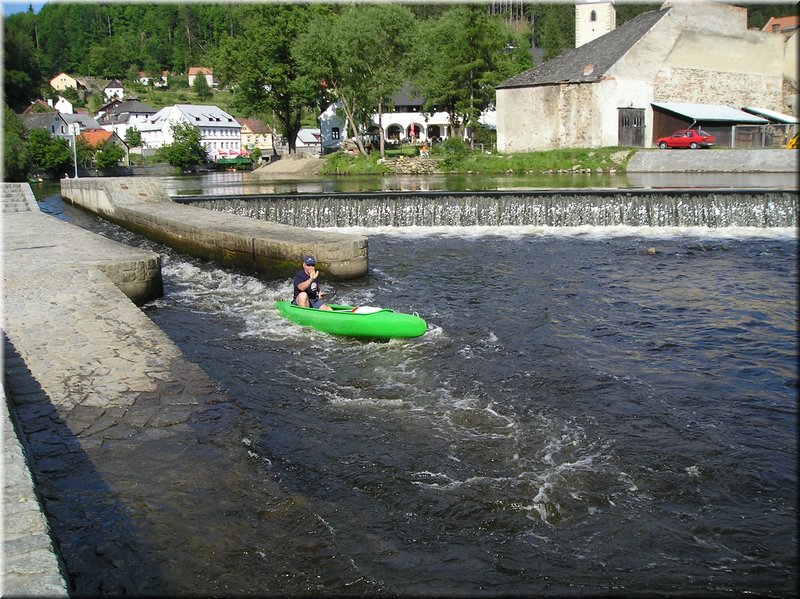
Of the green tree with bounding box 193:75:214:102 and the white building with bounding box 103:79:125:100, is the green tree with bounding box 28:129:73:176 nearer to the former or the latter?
the green tree with bounding box 193:75:214:102

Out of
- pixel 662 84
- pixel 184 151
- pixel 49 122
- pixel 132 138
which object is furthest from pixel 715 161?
pixel 132 138

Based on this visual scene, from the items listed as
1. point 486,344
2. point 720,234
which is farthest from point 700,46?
point 486,344

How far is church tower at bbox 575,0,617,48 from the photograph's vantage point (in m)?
64.4

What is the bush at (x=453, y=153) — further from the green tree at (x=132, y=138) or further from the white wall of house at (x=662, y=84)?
the green tree at (x=132, y=138)

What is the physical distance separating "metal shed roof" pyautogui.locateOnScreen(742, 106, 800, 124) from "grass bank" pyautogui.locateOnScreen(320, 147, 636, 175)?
45.0ft

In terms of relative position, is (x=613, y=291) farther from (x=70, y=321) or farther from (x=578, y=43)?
(x=578, y=43)

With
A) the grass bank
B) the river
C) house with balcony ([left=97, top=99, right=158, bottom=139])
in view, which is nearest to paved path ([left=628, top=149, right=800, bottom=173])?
the grass bank

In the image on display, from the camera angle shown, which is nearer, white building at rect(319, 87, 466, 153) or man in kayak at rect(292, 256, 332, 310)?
man in kayak at rect(292, 256, 332, 310)

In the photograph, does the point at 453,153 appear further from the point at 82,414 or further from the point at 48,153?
the point at 82,414

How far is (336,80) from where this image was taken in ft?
172

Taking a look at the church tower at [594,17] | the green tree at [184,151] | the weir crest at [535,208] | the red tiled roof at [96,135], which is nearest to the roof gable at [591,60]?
the church tower at [594,17]

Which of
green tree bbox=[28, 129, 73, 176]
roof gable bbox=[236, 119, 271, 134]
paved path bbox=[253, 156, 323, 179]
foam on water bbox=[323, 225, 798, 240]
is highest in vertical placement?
roof gable bbox=[236, 119, 271, 134]

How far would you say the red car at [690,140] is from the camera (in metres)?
42.8

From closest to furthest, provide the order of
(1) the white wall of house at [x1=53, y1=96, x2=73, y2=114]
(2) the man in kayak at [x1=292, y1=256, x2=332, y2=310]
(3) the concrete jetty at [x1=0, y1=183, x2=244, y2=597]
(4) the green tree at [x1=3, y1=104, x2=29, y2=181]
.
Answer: (3) the concrete jetty at [x1=0, y1=183, x2=244, y2=597]
(2) the man in kayak at [x1=292, y1=256, x2=332, y2=310]
(4) the green tree at [x1=3, y1=104, x2=29, y2=181]
(1) the white wall of house at [x1=53, y1=96, x2=73, y2=114]
